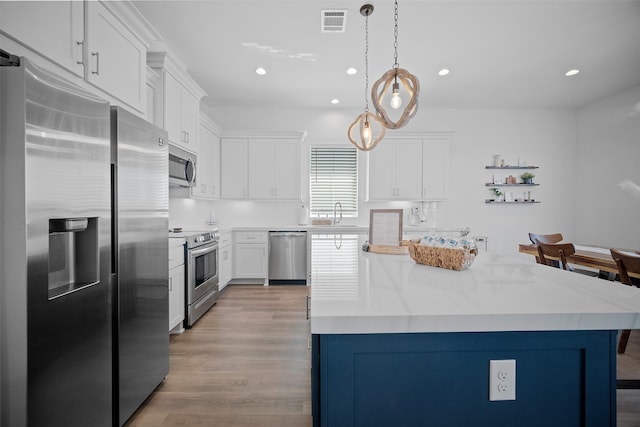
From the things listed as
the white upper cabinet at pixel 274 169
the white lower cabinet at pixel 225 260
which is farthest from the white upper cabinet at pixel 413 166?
the white lower cabinet at pixel 225 260

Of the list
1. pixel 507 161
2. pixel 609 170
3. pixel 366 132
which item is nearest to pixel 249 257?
pixel 366 132

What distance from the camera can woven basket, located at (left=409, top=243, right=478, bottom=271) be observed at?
122 centimetres

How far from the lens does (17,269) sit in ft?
3.26

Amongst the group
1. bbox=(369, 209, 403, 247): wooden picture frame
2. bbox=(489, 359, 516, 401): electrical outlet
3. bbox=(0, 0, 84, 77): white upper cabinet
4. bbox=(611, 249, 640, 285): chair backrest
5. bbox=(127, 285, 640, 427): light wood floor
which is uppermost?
bbox=(0, 0, 84, 77): white upper cabinet

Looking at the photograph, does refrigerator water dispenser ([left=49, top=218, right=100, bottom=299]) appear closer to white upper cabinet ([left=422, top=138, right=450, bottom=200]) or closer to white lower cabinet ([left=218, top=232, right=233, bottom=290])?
white lower cabinet ([left=218, top=232, right=233, bottom=290])

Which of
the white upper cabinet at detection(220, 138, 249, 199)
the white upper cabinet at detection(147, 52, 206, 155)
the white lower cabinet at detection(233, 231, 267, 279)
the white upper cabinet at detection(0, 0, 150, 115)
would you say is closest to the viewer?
the white upper cabinet at detection(0, 0, 150, 115)

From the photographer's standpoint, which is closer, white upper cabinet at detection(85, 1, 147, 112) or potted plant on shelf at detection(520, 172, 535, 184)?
white upper cabinet at detection(85, 1, 147, 112)

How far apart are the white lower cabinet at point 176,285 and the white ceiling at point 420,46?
215cm

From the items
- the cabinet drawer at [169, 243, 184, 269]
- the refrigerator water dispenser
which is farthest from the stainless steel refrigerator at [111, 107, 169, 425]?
the cabinet drawer at [169, 243, 184, 269]

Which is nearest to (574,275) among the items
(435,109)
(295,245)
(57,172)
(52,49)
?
(57,172)

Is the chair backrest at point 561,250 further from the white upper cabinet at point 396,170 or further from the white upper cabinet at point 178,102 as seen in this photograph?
the white upper cabinet at point 178,102

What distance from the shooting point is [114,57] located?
1.86 metres

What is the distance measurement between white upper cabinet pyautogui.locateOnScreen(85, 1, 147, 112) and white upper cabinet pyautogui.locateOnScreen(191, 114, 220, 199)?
1530 millimetres

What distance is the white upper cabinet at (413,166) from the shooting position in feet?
15.7
